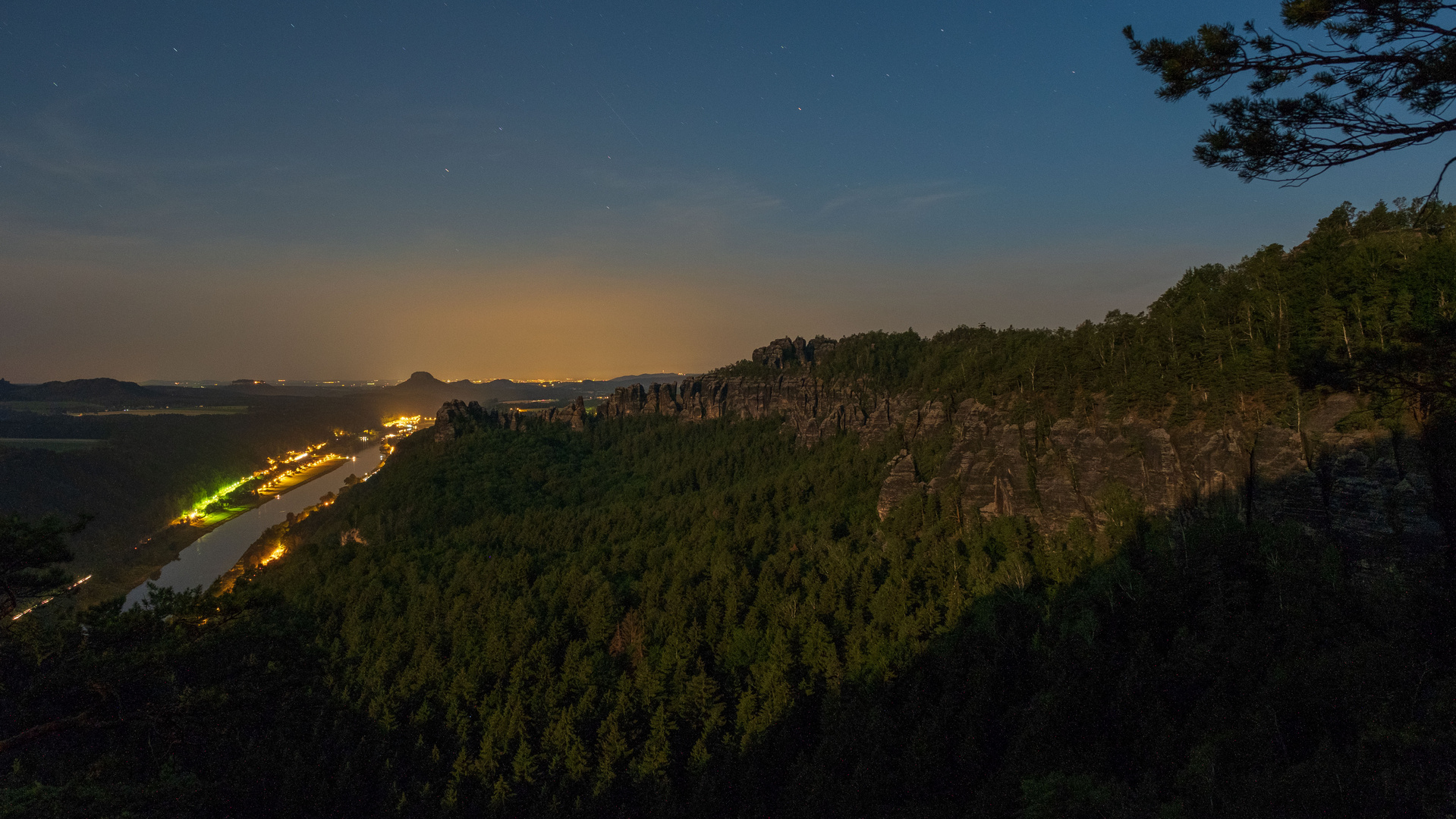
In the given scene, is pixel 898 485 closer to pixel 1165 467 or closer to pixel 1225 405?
pixel 1165 467

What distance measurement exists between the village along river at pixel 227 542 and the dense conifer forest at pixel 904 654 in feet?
164

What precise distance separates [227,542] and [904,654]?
134932 millimetres

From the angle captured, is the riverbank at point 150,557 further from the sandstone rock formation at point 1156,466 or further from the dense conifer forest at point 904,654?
the sandstone rock formation at point 1156,466

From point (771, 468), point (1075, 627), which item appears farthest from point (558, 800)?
point (771, 468)

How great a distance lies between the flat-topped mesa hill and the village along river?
97040 millimetres

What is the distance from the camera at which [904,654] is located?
3622 cm

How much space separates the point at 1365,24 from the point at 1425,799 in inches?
611

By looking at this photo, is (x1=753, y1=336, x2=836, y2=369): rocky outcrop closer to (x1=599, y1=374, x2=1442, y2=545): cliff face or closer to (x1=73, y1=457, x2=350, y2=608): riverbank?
(x1=599, y1=374, x2=1442, y2=545): cliff face

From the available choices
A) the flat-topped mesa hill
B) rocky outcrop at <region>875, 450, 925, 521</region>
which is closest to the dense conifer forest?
the flat-topped mesa hill

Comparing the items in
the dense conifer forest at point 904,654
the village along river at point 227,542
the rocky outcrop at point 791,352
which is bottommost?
the village along river at point 227,542

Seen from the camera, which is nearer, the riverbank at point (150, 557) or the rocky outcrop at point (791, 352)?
the riverbank at point (150, 557)

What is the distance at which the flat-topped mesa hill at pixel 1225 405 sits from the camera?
2661 centimetres

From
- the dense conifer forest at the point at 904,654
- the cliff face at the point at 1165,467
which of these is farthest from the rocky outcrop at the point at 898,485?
the dense conifer forest at the point at 904,654

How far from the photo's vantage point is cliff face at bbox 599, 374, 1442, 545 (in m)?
26.7
